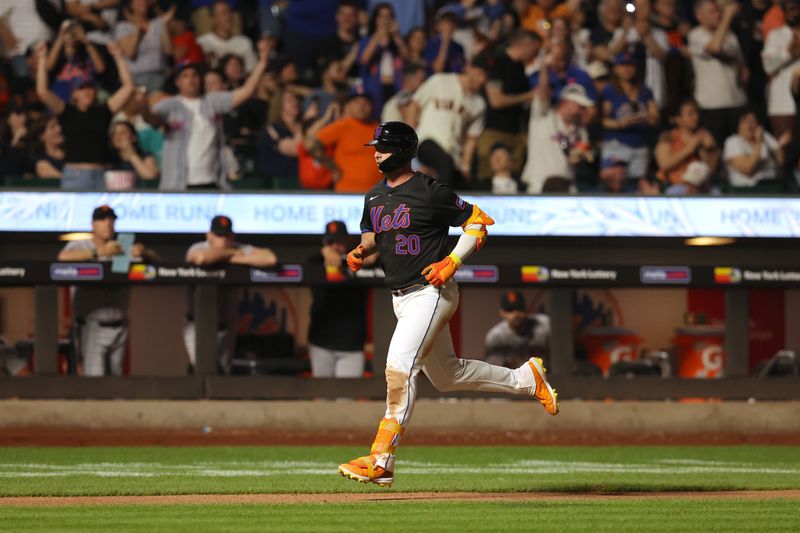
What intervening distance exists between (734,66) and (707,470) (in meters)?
7.76

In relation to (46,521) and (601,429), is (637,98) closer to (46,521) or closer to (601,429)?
(601,429)

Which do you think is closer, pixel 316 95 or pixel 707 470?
pixel 707 470

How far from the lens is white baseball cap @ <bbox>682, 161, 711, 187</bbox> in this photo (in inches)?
615

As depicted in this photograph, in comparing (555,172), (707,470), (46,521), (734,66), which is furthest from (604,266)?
(46,521)

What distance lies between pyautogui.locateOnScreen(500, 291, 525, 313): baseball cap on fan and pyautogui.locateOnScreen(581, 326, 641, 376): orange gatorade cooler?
751 millimetres

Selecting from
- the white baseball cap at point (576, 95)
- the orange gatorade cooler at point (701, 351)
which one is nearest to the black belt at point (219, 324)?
the white baseball cap at point (576, 95)

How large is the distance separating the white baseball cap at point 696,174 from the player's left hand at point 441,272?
893 centimetres

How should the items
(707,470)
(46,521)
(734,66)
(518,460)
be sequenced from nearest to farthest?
(46,521) < (707,470) < (518,460) < (734,66)

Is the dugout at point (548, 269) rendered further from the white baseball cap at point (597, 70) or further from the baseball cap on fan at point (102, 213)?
the white baseball cap at point (597, 70)

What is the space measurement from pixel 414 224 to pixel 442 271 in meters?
0.38

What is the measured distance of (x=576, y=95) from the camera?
15.9 metres

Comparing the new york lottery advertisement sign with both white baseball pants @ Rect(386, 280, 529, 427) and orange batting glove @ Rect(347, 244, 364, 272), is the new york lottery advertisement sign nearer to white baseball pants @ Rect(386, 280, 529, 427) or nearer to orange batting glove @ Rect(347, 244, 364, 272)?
orange batting glove @ Rect(347, 244, 364, 272)

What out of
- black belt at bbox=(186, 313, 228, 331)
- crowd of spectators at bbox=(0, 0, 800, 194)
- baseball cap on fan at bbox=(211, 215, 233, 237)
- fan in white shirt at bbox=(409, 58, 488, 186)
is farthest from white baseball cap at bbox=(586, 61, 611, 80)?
black belt at bbox=(186, 313, 228, 331)

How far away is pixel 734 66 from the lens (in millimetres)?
16594
